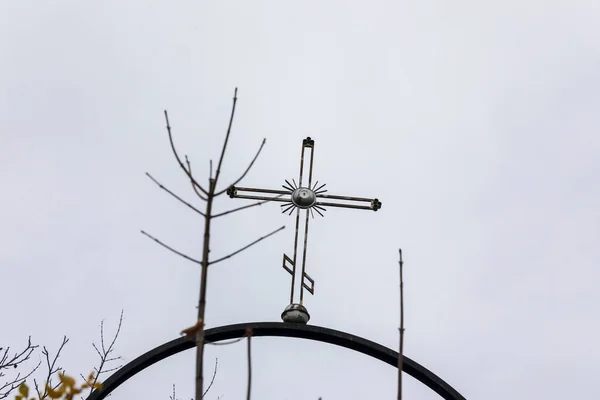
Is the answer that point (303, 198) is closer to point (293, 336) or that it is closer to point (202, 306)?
point (293, 336)

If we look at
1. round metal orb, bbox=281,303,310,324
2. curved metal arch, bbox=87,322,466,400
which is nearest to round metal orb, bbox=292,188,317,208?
round metal orb, bbox=281,303,310,324

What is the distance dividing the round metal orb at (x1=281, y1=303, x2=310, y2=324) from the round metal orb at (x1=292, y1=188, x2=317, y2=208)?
0.93 m

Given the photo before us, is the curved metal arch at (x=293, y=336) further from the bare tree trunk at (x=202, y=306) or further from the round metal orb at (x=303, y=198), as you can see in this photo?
the bare tree trunk at (x=202, y=306)

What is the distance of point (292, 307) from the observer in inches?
211

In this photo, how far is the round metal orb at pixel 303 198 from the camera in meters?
6.07

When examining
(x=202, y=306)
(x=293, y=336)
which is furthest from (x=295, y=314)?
(x=202, y=306)

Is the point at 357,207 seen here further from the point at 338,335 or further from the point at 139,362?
the point at 139,362

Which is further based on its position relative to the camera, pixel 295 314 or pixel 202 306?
pixel 295 314

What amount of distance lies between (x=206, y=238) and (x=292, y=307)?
242 cm

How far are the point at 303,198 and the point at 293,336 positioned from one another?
46.7 inches

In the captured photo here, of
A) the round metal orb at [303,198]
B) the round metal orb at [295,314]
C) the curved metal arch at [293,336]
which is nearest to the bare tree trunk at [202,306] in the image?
the curved metal arch at [293,336]

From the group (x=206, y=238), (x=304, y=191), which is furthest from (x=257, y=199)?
(x=206, y=238)

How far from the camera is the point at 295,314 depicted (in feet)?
17.5

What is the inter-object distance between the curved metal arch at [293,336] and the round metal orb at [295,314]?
10cm
